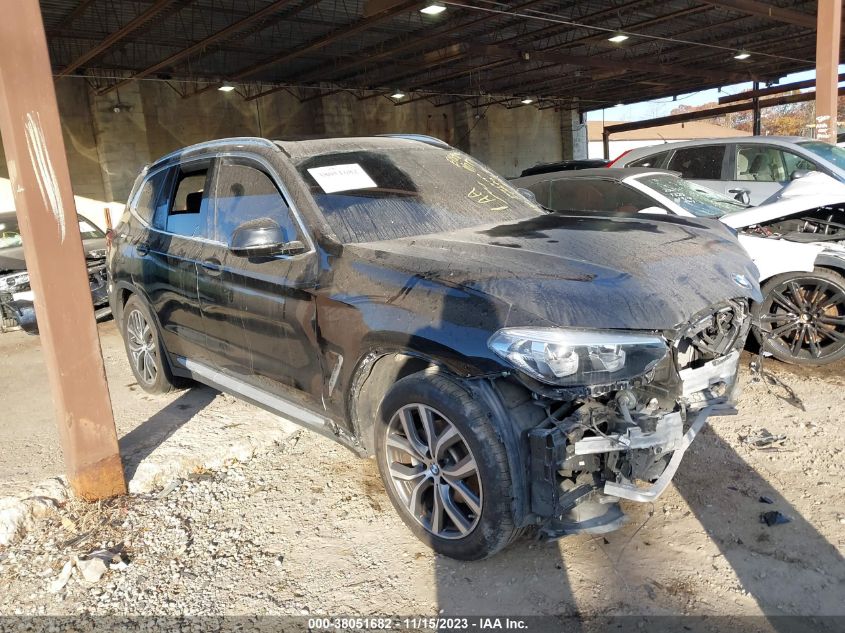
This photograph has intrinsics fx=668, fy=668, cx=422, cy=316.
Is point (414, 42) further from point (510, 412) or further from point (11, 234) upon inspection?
point (510, 412)

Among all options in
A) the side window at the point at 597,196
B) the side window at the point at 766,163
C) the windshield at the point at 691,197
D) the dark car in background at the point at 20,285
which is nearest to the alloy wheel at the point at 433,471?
the side window at the point at 597,196

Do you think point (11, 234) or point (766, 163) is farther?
point (11, 234)

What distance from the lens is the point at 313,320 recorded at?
3.29 metres

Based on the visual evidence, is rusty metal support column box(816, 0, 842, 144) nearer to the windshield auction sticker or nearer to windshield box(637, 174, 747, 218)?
windshield box(637, 174, 747, 218)

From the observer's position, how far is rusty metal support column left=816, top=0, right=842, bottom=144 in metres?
9.12

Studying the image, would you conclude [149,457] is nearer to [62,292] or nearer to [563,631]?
[62,292]

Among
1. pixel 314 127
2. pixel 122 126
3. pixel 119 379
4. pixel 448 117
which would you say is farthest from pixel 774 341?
pixel 448 117

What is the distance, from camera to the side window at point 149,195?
4.84 meters

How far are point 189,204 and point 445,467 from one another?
264 cm

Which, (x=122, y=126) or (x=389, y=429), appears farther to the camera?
(x=122, y=126)

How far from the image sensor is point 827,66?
30.2 ft

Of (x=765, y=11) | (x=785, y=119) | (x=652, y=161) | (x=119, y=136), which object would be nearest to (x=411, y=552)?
(x=652, y=161)

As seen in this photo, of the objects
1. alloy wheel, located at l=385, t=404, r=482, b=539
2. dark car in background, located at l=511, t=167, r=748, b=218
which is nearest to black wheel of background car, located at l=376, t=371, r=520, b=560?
alloy wheel, located at l=385, t=404, r=482, b=539

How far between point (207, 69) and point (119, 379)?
52.5 ft
